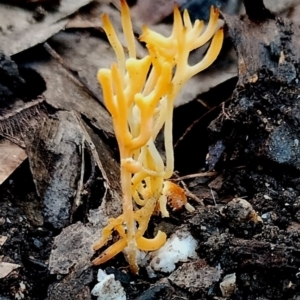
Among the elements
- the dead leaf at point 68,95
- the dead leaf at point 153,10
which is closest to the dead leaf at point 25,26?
the dead leaf at point 68,95

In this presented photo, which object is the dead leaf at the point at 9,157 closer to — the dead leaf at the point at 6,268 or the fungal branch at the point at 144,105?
the dead leaf at the point at 6,268

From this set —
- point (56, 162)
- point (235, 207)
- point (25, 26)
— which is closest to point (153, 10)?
point (25, 26)

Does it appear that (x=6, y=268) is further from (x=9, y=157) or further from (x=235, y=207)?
(x=235, y=207)

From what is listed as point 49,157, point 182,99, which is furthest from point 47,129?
point 182,99

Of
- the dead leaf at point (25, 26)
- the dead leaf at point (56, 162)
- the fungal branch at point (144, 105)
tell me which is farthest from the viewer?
the dead leaf at point (25, 26)

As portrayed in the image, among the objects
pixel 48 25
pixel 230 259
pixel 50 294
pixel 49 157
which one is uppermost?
pixel 48 25

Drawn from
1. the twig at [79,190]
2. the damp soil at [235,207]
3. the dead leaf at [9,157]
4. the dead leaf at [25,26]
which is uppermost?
the dead leaf at [25,26]

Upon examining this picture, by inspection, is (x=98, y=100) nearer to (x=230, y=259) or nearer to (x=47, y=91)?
(x=47, y=91)
